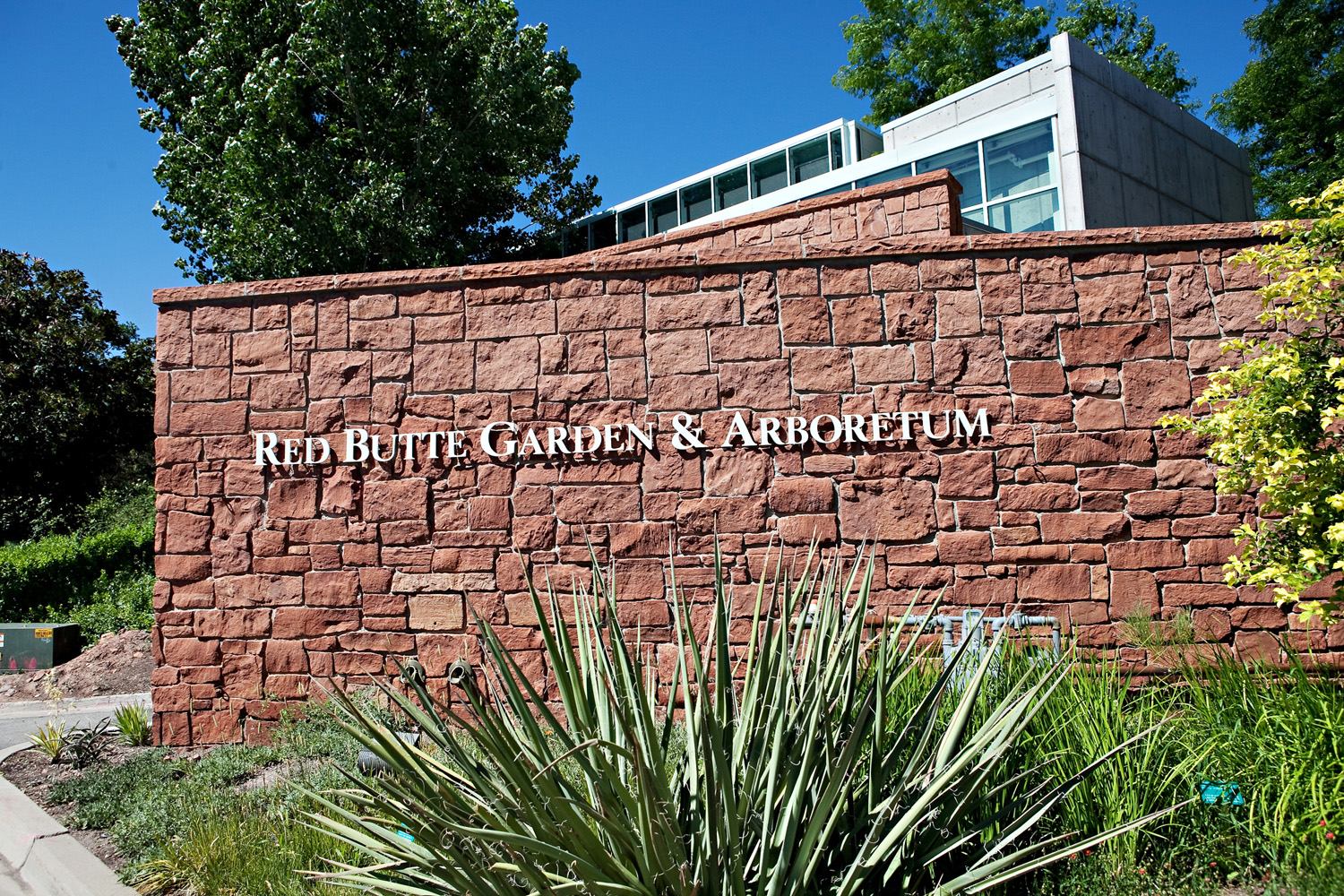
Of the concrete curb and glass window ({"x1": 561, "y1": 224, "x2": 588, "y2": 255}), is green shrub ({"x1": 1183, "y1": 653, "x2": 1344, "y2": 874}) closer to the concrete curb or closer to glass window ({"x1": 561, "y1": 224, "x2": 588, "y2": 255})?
the concrete curb

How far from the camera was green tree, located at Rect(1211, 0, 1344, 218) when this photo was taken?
2036cm

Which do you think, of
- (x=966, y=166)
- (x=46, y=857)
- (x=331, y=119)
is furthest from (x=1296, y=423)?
(x=331, y=119)

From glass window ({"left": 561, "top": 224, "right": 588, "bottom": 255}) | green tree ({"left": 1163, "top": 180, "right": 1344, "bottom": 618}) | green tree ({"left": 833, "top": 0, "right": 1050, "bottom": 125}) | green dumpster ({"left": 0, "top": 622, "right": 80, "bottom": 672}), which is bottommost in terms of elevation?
green dumpster ({"left": 0, "top": 622, "right": 80, "bottom": 672})

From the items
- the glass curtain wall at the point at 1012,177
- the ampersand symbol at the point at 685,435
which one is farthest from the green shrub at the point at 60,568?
the glass curtain wall at the point at 1012,177

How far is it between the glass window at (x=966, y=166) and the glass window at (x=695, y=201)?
43.9 ft

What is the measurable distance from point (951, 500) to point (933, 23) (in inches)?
831

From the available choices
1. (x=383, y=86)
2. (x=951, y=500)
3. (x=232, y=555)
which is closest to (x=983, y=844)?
(x=951, y=500)

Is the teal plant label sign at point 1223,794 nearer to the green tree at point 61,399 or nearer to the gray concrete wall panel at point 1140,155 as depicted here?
the gray concrete wall panel at point 1140,155

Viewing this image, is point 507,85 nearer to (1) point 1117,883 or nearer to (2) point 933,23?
(2) point 933,23

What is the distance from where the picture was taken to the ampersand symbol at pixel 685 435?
6039mm

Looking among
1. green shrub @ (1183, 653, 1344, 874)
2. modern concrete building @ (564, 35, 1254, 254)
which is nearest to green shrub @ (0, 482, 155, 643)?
green shrub @ (1183, 653, 1344, 874)

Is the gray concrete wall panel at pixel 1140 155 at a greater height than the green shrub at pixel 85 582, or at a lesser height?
greater

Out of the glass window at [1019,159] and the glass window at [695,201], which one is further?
the glass window at [695,201]

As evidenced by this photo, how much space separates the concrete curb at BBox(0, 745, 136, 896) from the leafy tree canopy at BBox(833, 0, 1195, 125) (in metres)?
22.3
